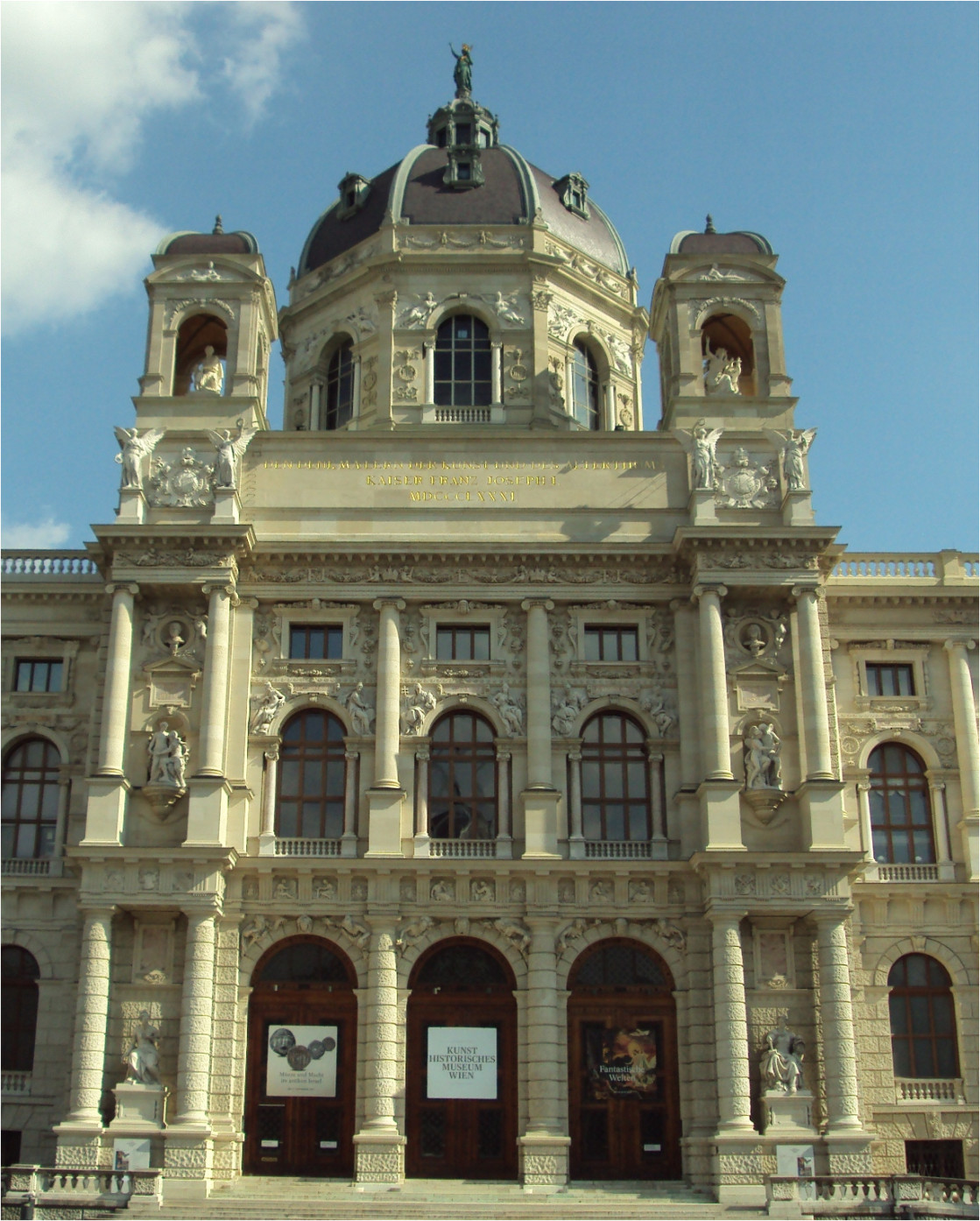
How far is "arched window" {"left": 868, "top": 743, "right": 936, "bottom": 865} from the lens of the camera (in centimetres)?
3694

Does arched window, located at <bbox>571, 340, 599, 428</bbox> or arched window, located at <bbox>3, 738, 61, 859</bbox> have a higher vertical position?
arched window, located at <bbox>571, 340, 599, 428</bbox>

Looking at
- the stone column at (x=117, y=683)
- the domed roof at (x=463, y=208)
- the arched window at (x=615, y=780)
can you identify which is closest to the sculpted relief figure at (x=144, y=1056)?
the stone column at (x=117, y=683)

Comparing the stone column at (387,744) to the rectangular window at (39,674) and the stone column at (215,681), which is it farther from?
the rectangular window at (39,674)

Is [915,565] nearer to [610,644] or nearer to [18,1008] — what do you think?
[610,644]

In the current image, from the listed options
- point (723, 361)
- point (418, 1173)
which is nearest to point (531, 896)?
point (418, 1173)

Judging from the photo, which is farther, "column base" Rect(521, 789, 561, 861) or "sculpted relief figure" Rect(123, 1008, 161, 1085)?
"column base" Rect(521, 789, 561, 861)

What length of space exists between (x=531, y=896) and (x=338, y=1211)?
8.21 meters

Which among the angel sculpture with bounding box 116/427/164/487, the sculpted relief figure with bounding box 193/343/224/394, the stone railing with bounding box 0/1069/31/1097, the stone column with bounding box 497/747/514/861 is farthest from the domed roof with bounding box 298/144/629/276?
the stone railing with bounding box 0/1069/31/1097

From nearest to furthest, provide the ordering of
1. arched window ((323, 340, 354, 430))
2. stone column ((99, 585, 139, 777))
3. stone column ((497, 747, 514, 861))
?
stone column ((99, 585, 139, 777)), stone column ((497, 747, 514, 861)), arched window ((323, 340, 354, 430))

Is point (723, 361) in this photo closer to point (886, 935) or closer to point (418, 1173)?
point (886, 935)

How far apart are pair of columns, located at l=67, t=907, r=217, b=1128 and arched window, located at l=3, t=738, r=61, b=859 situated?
15.9ft

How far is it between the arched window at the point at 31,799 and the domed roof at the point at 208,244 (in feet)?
46.0

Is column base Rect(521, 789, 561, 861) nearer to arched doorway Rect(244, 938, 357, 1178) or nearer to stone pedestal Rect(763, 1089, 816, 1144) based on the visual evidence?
arched doorway Rect(244, 938, 357, 1178)

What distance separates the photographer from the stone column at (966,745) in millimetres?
36562
